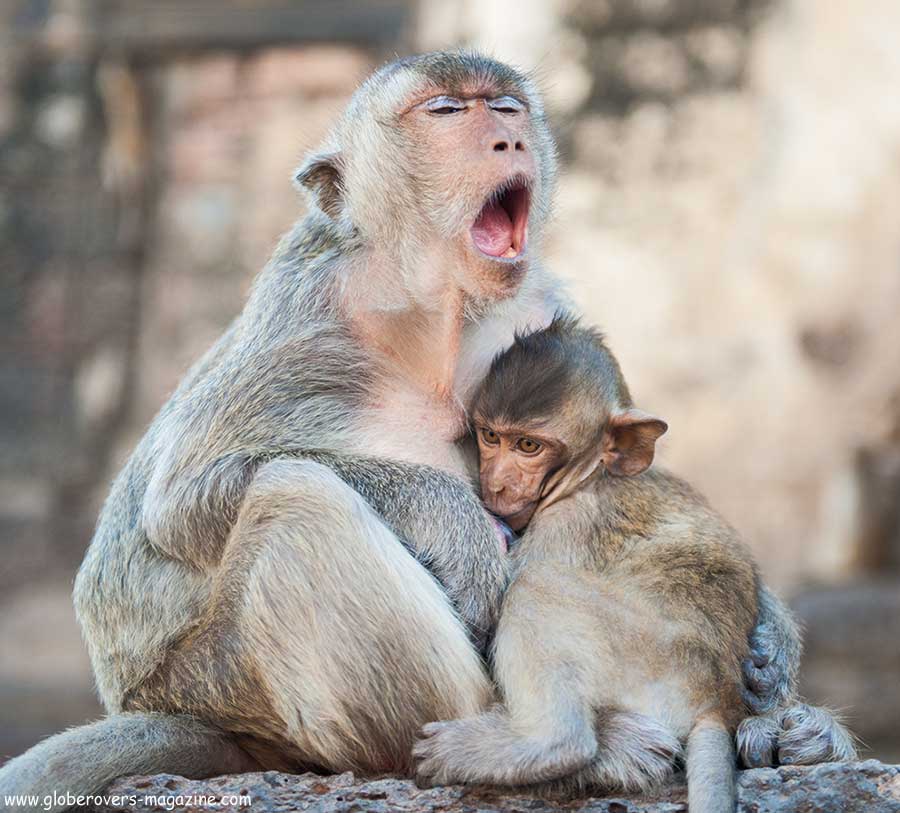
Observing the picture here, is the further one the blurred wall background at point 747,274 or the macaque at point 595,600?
the blurred wall background at point 747,274

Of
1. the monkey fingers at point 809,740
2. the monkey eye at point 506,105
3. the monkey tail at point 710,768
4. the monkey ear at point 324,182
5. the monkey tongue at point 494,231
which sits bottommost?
the monkey fingers at point 809,740

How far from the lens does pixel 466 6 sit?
1318 centimetres

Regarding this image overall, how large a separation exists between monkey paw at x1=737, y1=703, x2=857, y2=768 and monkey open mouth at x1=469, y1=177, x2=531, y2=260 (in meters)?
1.75

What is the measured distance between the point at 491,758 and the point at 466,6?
402 inches

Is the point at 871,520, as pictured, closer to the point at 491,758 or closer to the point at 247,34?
the point at 247,34

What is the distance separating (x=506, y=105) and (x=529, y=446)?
49.4 inches

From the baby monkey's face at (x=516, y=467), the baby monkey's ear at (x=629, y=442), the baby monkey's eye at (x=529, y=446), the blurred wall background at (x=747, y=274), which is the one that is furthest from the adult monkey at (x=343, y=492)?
the blurred wall background at (x=747, y=274)

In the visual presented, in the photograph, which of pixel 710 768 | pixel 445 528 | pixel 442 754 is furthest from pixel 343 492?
pixel 710 768

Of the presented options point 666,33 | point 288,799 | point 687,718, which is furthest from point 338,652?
point 666,33

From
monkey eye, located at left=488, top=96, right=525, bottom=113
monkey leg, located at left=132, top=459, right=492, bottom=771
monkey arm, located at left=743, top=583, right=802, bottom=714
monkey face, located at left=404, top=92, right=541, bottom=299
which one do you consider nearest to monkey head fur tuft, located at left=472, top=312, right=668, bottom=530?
monkey face, located at left=404, top=92, right=541, bottom=299

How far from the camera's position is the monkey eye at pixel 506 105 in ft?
16.7

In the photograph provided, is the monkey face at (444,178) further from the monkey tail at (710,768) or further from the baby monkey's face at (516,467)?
the monkey tail at (710,768)

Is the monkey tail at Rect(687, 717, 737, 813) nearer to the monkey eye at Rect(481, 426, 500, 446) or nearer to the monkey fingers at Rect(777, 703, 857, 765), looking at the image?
the monkey fingers at Rect(777, 703, 857, 765)

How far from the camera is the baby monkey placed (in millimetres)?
4094
